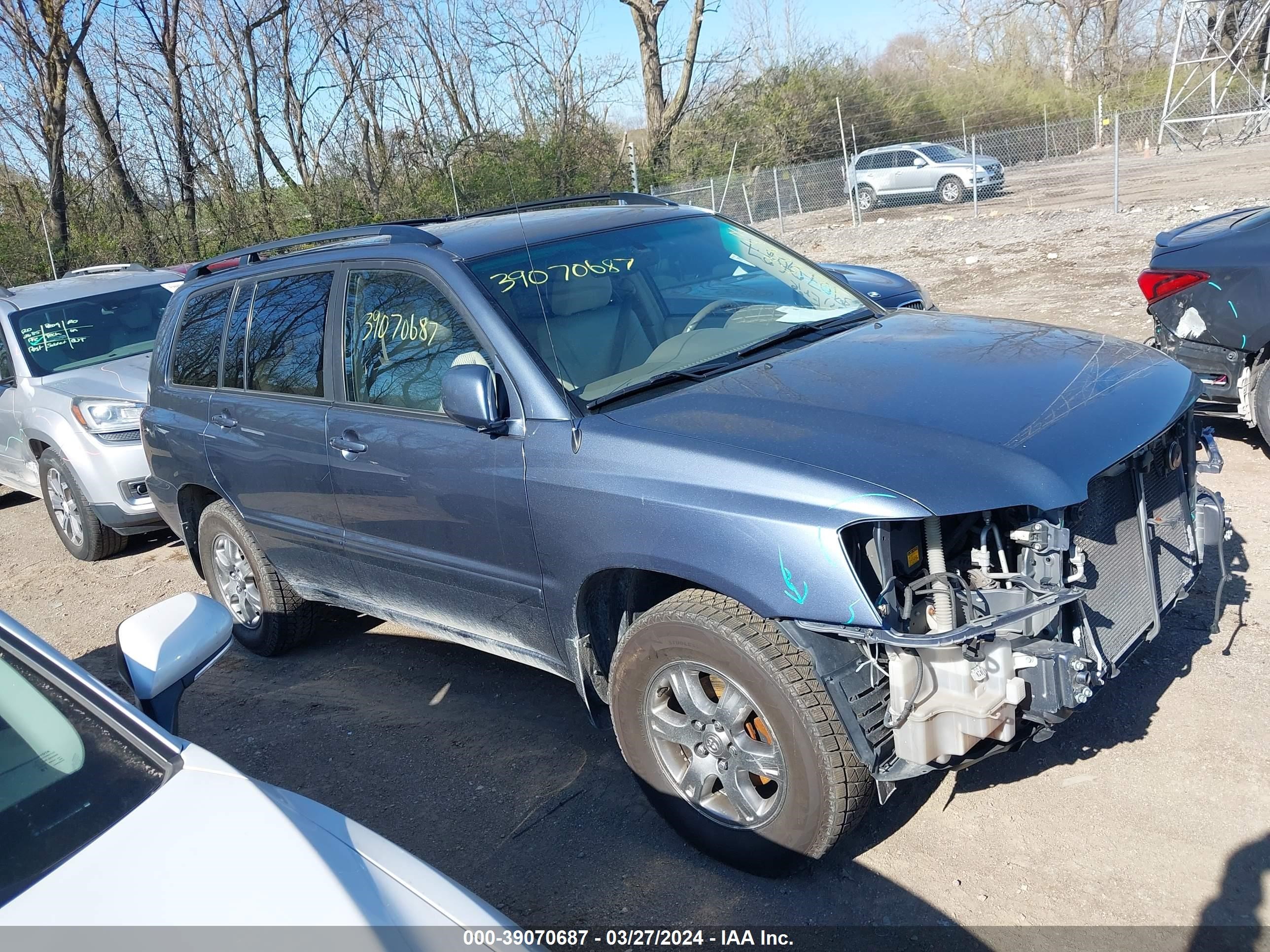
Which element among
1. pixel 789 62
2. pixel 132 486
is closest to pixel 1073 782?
pixel 132 486

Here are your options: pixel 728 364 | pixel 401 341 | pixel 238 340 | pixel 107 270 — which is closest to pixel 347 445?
pixel 401 341

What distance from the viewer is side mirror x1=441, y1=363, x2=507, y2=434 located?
341cm

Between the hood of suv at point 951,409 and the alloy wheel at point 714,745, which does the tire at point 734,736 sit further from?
the hood of suv at point 951,409

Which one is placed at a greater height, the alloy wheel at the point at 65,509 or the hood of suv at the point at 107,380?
the hood of suv at the point at 107,380

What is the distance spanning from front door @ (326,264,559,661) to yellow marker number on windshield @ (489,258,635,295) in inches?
7.9

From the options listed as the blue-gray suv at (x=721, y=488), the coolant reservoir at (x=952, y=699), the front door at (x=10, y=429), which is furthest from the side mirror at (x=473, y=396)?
the front door at (x=10, y=429)

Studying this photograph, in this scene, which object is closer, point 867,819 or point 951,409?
point 951,409

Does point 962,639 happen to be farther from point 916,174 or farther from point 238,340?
point 916,174

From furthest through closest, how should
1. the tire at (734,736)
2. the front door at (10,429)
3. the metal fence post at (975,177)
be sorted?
1. the metal fence post at (975,177)
2. the front door at (10,429)
3. the tire at (734,736)

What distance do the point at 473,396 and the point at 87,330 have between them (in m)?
6.11

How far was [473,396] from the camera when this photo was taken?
3412 millimetres

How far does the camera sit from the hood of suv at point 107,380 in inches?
290

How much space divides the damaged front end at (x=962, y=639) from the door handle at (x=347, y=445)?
76.8 inches

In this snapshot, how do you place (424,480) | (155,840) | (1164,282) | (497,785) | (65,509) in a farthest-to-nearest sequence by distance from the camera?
(65,509) → (1164,282) → (497,785) → (424,480) → (155,840)
